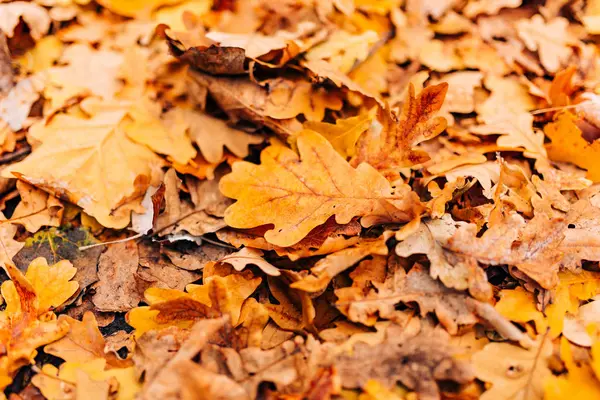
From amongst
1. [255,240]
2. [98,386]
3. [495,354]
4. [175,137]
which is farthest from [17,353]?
[495,354]

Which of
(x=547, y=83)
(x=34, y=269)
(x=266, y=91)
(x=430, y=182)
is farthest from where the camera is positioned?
(x=547, y=83)

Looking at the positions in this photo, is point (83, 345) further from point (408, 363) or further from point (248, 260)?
point (408, 363)

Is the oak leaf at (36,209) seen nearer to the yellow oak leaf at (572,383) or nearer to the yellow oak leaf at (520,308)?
the yellow oak leaf at (520,308)

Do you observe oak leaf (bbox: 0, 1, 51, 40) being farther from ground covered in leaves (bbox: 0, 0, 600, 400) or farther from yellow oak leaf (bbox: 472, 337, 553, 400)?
yellow oak leaf (bbox: 472, 337, 553, 400)

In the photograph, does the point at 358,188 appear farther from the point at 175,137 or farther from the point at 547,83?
the point at 547,83

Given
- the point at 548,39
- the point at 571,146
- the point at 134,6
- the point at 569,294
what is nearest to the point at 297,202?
the point at 569,294

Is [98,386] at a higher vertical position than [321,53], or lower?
lower
